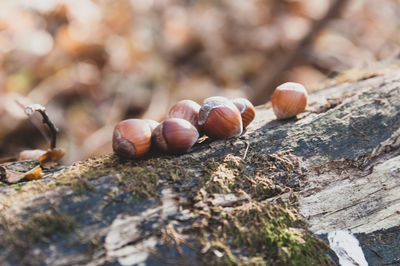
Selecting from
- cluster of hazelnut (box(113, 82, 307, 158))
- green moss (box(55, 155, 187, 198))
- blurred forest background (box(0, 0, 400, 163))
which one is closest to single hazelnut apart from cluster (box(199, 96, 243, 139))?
cluster of hazelnut (box(113, 82, 307, 158))

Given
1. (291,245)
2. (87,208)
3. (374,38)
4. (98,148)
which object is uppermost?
(374,38)

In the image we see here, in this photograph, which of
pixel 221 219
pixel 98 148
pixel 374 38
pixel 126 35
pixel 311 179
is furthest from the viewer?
pixel 374 38

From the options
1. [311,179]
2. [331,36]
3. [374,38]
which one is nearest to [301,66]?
[331,36]

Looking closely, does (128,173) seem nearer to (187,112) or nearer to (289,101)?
(187,112)

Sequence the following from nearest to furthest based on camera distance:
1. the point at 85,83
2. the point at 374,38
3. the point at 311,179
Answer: the point at 311,179 < the point at 85,83 < the point at 374,38

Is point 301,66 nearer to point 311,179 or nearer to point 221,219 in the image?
point 311,179

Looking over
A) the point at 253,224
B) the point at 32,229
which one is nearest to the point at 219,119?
the point at 253,224
